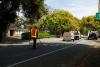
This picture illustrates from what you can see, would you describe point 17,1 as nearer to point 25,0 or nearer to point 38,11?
point 25,0

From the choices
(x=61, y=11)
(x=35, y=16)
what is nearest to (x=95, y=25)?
(x=61, y=11)

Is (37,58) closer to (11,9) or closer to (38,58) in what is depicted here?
(38,58)

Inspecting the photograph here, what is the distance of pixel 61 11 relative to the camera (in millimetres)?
112062

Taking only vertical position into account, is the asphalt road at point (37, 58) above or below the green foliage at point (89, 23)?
below

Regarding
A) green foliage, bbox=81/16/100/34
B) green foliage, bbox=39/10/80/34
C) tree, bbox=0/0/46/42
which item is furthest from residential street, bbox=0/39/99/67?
green foliage, bbox=81/16/100/34

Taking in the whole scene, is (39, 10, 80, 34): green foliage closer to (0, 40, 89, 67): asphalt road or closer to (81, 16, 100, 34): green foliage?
(81, 16, 100, 34): green foliage

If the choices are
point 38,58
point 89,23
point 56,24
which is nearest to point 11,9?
point 38,58

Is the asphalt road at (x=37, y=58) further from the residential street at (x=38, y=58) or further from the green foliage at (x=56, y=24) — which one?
the green foliage at (x=56, y=24)

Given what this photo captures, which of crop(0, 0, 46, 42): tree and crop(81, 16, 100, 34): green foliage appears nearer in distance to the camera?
crop(0, 0, 46, 42): tree

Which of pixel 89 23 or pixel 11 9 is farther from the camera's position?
pixel 89 23

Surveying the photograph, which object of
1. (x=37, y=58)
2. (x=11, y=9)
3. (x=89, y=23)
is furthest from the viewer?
(x=89, y=23)

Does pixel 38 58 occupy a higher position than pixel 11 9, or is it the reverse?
pixel 11 9

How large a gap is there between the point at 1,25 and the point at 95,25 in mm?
100583

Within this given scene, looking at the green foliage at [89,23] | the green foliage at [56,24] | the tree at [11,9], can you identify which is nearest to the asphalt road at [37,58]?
the tree at [11,9]
